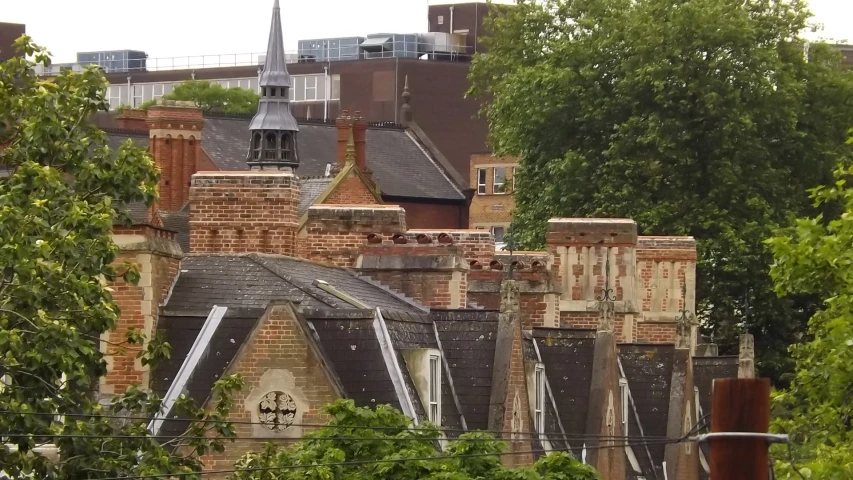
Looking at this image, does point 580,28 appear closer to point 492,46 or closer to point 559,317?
point 492,46

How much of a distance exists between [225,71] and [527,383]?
113 metres

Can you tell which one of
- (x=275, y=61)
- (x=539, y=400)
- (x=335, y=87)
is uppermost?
(x=335, y=87)

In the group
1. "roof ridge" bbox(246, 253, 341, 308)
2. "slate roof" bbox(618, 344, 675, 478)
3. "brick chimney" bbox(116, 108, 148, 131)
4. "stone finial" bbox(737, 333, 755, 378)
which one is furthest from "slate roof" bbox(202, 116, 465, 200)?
"roof ridge" bbox(246, 253, 341, 308)

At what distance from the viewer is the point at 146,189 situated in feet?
89.4

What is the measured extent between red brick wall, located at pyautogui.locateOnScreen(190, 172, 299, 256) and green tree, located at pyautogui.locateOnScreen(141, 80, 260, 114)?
94.0 meters

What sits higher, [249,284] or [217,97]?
[217,97]

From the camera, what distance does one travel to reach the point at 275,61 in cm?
8844

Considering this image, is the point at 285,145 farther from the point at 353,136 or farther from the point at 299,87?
the point at 299,87

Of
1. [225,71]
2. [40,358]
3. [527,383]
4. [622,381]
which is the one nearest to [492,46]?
[622,381]

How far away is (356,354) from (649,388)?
1217 centimetres

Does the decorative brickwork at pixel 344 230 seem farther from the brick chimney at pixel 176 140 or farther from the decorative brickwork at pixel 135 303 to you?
the brick chimney at pixel 176 140

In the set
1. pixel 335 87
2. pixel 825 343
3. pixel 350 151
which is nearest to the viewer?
pixel 825 343

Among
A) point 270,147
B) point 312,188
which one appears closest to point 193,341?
point 312,188

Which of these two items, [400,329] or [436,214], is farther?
[436,214]
